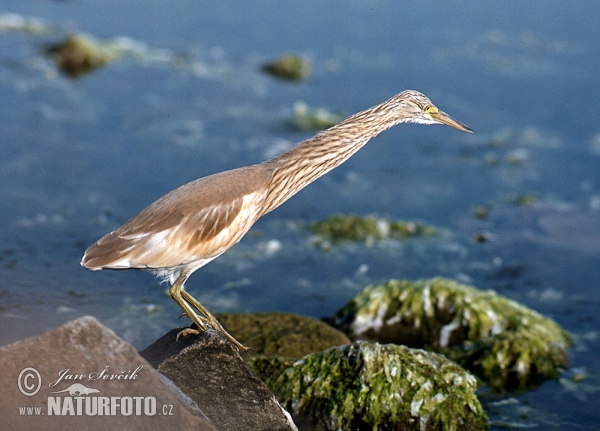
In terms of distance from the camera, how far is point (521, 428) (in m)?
6.03

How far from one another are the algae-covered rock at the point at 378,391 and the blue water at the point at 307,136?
934 millimetres

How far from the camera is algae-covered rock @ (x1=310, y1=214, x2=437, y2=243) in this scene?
894 centimetres

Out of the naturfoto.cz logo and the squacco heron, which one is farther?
the squacco heron

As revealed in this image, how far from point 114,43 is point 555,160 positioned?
6.83 m

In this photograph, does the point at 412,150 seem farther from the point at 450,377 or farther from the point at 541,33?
the point at 450,377

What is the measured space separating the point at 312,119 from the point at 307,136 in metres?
0.51

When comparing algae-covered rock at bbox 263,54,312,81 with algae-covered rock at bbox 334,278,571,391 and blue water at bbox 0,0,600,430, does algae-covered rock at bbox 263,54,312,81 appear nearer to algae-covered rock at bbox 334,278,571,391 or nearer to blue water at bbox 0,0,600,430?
blue water at bbox 0,0,600,430

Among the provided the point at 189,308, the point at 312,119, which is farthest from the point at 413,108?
the point at 312,119

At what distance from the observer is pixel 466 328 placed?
6.91 m

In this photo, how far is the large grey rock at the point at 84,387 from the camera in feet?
13.0

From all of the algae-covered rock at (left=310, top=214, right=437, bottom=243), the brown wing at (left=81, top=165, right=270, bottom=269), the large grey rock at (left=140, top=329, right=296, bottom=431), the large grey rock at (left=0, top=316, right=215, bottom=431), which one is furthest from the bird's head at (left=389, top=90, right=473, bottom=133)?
the algae-covered rock at (left=310, top=214, right=437, bottom=243)

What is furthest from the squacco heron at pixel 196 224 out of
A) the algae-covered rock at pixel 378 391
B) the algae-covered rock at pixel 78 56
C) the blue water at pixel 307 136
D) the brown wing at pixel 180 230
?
the algae-covered rock at pixel 78 56

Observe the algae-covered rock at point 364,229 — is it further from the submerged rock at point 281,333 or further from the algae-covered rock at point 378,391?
the algae-covered rock at point 378,391

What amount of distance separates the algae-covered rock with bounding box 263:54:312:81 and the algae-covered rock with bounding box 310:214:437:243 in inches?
171
